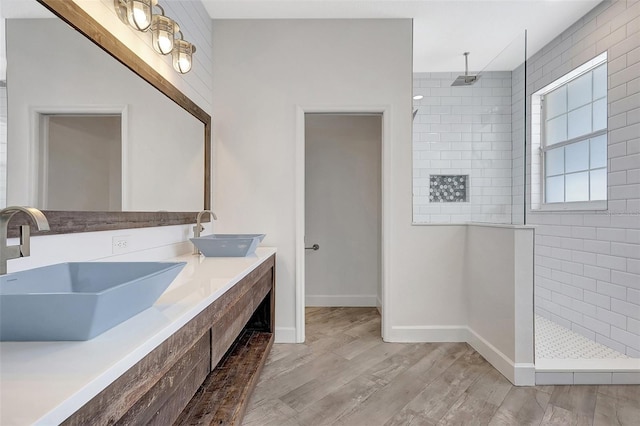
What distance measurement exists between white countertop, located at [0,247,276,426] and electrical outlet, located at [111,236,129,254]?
731 millimetres

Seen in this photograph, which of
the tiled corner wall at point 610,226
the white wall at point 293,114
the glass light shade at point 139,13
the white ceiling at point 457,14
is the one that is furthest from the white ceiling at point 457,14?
the glass light shade at point 139,13

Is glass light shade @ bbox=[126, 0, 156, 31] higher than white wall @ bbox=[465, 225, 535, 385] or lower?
higher

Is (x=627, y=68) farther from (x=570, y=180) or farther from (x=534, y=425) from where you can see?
(x=534, y=425)

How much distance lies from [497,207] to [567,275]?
1.24 m

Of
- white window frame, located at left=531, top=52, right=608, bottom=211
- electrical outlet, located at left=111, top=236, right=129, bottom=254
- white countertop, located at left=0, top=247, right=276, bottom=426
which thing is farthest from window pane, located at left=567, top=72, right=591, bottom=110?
electrical outlet, located at left=111, top=236, right=129, bottom=254

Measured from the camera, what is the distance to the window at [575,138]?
2791mm

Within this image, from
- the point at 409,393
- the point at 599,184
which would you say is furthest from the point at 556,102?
the point at 409,393

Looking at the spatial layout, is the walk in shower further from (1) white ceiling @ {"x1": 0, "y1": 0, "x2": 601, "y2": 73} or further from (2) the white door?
(2) the white door

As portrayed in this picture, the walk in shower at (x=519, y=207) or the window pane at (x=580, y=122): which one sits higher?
the window pane at (x=580, y=122)

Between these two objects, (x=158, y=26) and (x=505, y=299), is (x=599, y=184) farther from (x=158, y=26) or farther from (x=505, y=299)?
(x=158, y=26)

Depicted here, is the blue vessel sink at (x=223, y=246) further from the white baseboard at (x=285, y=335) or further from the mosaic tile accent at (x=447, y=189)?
the mosaic tile accent at (x=447, y=189)

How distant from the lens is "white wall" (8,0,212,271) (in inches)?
47.2

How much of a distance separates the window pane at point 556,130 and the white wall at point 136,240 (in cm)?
339

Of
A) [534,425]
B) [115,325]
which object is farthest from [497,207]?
[115,325]
